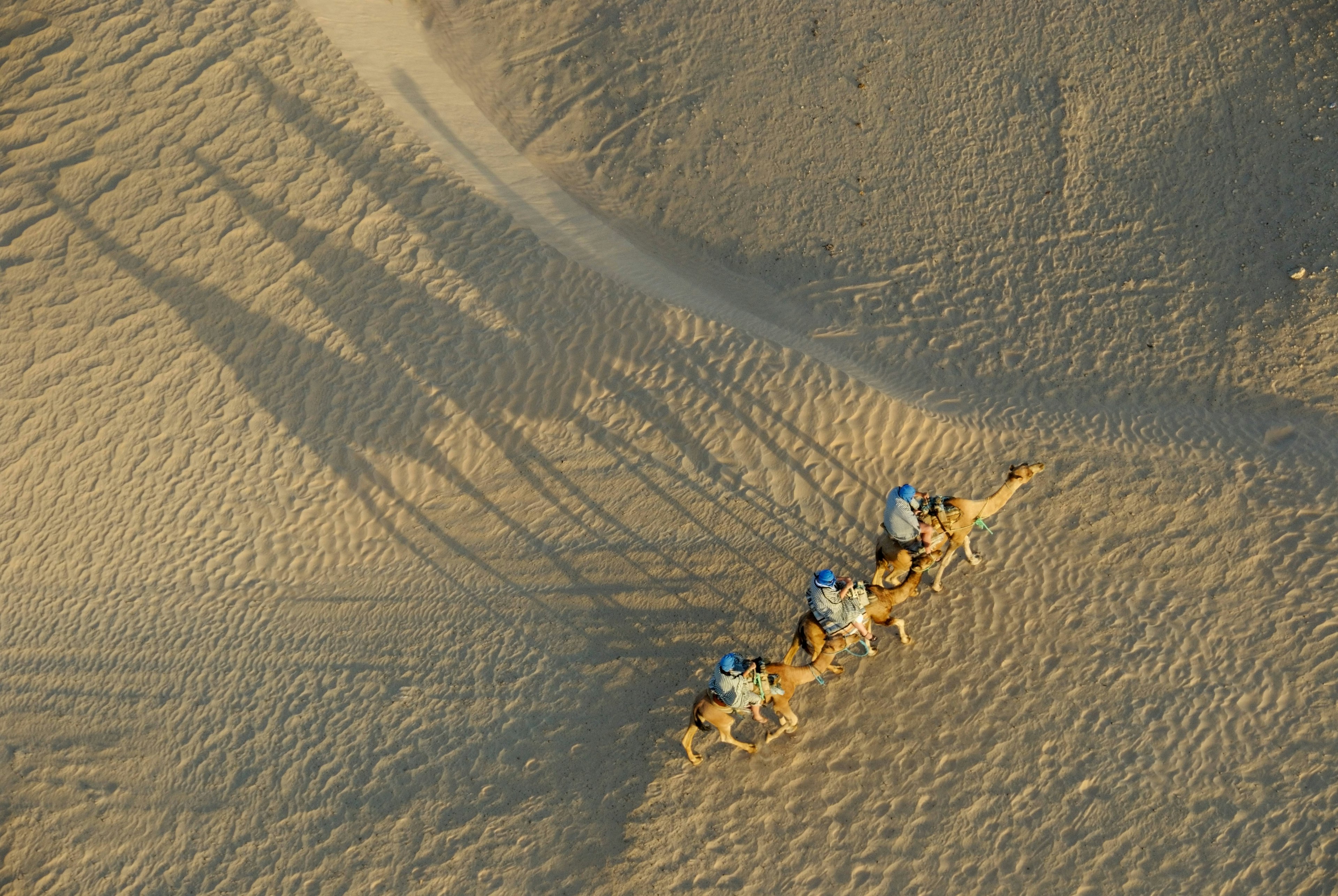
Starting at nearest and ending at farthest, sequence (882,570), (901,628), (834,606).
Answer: (834,606)
(882,570)
(901,628)

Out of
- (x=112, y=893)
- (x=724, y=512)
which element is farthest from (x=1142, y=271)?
(x=112, y=893)

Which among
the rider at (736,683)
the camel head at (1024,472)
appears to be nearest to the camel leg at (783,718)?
the rider at (736,683)

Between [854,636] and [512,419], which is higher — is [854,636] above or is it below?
below

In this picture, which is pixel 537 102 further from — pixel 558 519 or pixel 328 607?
pixel 328 607

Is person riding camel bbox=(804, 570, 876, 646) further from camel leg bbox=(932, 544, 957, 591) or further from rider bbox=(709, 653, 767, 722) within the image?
camel leg bbox=(932, 544, 957, 591)

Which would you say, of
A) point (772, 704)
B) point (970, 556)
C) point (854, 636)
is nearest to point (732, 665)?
point (772, 704)

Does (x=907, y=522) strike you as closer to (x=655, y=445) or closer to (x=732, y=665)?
(x=732, y=665)

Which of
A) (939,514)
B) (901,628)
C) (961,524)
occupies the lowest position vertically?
(901,628)
